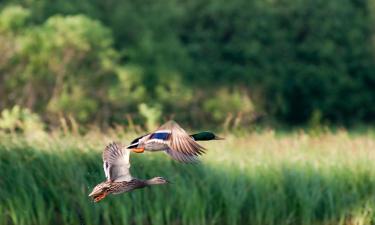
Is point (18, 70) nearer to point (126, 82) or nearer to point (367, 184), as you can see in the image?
point (126, 82)

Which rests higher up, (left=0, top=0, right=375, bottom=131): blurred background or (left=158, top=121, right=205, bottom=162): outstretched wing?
(left=0, top=0, right=375, bottom=131): blurred background

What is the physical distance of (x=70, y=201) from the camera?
1005cm

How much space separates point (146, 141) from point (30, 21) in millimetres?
22684

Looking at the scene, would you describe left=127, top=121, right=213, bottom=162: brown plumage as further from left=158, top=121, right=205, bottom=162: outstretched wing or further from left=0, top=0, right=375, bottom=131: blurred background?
left=0, top=0, right=375, bottom=131: blurred background

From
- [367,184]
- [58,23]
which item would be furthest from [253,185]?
[58,23]

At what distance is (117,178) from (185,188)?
4.36 m

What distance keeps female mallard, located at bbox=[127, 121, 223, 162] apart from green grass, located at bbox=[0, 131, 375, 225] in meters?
4.01

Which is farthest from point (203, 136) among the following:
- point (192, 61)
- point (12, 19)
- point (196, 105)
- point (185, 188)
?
point (192, 61)

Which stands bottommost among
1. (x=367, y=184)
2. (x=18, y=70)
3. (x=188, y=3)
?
(x=367, y=184)

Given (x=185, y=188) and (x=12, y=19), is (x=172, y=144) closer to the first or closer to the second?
(x=185, y=188)

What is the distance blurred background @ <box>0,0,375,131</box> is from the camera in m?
25.9

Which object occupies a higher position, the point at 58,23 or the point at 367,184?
the point at 58,23

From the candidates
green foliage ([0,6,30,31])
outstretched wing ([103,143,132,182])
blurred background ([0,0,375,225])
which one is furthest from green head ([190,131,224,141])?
green foliage ([0,6,30,31])

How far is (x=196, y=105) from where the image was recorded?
31.6 m
